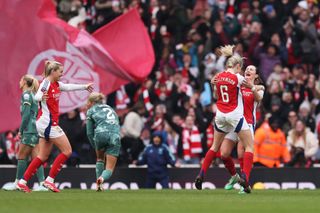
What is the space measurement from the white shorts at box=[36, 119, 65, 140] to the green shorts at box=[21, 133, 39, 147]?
141 centimetres

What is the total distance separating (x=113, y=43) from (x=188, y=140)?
280 cm

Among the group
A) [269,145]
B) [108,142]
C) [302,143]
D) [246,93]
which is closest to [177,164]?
[269,145]

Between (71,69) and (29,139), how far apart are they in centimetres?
444

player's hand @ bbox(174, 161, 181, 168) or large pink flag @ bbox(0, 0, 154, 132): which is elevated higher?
large pink flag @ bbox(0, 0, 154, 132)

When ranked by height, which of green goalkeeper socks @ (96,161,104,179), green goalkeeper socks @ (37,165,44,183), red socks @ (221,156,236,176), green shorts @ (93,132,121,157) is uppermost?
green shorts @ (93,132,121,157)

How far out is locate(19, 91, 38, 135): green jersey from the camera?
2172 cm

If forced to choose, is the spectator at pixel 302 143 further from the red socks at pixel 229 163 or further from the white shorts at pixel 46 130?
the white shorts at pixel 46 130

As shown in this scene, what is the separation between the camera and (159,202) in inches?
720

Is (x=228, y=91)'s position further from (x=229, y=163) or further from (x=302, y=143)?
(x=302, y=143)

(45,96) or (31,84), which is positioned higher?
(31,84)

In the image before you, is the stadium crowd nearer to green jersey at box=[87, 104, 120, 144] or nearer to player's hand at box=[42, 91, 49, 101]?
green jersey at box=[87, 104, 120, 144]

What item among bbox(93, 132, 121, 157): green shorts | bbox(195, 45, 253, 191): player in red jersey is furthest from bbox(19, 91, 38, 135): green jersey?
bbox(195, 45, 253, 191): player in red jersey

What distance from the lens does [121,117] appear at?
29625mm

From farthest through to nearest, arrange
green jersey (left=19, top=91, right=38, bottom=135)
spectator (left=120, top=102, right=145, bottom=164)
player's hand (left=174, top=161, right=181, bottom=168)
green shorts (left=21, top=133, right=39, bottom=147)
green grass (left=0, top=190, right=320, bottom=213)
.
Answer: spectator (left=120, top=102, right=145, bottom=164) → player's hand (left=174, top=161, right=181, bottom=168) → green shorts (left=21, top=133, right=39, bottom=147) → green jersey (left=19, top=91, right=38, bottom=135) → green grass (left=0, top=190, right=320, bottom=213)
